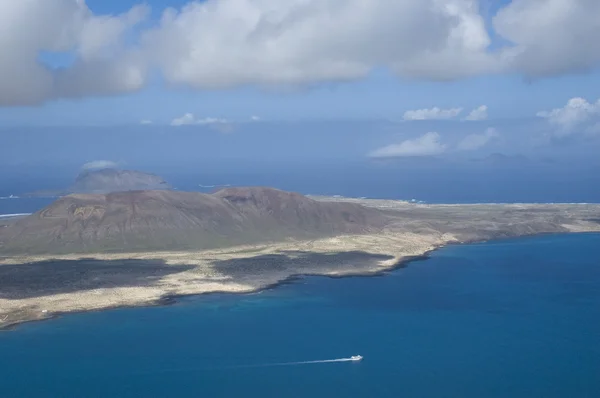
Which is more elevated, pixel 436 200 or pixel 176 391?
pixel 436 200

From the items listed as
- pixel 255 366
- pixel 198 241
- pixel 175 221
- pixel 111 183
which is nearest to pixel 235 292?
pixel 255 366

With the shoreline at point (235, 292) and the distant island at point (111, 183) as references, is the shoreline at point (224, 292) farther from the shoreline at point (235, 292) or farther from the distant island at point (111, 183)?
the distant island at point (111, 183)

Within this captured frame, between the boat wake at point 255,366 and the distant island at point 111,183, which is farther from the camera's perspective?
the distant island at point 111,183

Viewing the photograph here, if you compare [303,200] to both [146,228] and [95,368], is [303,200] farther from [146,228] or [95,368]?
[95,368]

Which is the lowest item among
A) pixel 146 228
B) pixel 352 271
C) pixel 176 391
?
pixel 176 391

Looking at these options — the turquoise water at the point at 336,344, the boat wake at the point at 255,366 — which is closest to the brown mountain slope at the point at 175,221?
the turquoise water at the point at 336,344

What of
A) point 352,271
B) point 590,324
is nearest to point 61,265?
point 352,271
